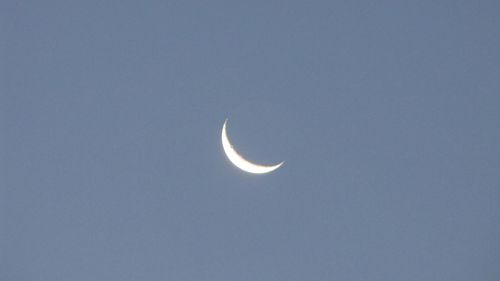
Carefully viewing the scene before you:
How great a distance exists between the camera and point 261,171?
12.7m

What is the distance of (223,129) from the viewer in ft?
43.4

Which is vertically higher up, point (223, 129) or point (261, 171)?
point (223, 129)

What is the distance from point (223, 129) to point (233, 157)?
30.4 inches

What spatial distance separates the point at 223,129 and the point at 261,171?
3.77 feet

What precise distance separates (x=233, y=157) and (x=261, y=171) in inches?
22.2

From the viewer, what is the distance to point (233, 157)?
1269 cm
